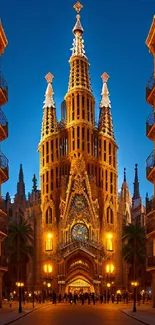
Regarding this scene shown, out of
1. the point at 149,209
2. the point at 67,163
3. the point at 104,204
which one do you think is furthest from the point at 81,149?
the point at 149,209

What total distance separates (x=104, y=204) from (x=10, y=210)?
2838cm

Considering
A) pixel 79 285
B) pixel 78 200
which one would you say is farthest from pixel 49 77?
pixel 79 285

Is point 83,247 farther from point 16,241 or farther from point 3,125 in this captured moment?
point 3,125

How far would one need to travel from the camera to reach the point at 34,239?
399ft

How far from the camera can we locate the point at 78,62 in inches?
5084

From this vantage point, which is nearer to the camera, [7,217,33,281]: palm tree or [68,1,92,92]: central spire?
[7,217,33,281]: palm tree

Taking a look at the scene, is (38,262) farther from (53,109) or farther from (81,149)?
(53,109)

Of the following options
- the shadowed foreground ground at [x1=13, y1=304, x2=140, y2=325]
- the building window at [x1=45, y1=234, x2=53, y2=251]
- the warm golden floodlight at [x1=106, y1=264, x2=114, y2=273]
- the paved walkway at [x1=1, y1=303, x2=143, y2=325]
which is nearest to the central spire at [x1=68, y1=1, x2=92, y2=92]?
the building window at [x1=45, y1=234, x2=53, y2=251]

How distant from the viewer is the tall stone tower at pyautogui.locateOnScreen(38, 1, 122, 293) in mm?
114625

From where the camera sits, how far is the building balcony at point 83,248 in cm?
11350

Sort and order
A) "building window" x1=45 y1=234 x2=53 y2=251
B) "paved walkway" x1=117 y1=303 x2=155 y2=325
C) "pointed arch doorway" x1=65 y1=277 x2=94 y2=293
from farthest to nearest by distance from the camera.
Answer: "building window" x1=45 y1=234 x2=53 y2=251, "pointed arch doorway" x1=65 y1=277 x2=94 y2=293, "paved walkway" x1=117 y1=303 x2=155 y2=325

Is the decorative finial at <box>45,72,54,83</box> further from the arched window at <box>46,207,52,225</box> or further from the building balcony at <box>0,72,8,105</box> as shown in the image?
the building balcony at <box>0,72,8,105</box>

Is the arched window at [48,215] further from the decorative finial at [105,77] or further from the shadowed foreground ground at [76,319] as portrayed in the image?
the shadowed foreground ground at [76,319]

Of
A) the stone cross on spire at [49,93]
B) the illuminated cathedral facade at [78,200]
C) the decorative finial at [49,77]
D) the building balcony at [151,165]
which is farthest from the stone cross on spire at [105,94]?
the building balcony at [151,165]
